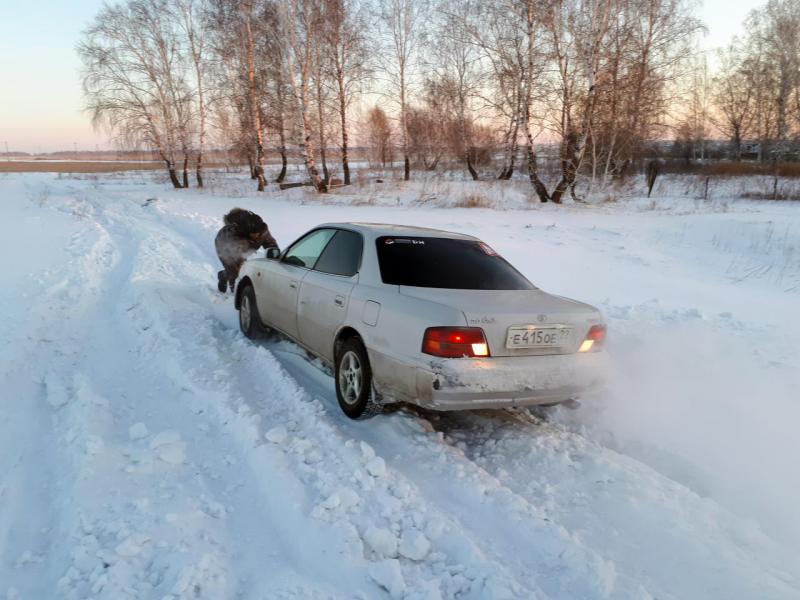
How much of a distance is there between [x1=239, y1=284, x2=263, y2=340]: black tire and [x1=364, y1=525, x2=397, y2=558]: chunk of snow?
368 cm

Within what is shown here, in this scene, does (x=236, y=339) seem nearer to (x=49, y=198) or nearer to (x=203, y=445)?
(x=203, y=445)

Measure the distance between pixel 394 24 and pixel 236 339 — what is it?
1076 inches

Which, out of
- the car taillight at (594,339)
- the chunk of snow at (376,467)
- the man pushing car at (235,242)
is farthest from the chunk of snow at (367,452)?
the man pushing car at (235,242)

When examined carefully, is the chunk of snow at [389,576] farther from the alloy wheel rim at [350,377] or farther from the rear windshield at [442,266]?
the rear windshield at [442,266]

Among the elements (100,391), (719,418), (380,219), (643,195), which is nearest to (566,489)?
(719,418)

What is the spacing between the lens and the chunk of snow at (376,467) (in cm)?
323

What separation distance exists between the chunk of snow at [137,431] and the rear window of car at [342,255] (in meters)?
1.90

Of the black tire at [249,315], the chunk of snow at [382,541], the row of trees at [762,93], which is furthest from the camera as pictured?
the row of trees at [762,93]

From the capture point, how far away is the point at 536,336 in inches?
143

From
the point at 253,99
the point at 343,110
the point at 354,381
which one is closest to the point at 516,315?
the point at 354,381

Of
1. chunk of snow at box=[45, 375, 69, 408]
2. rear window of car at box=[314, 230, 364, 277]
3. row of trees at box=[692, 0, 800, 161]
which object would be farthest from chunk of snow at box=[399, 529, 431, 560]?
row of trees at box=[692, 0, 800, 161]

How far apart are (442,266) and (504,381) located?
1.18 meters

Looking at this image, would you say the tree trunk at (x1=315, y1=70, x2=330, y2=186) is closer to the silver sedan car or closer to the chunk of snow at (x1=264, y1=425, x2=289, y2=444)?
the silver sedan car

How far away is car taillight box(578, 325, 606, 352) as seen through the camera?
3846mm
